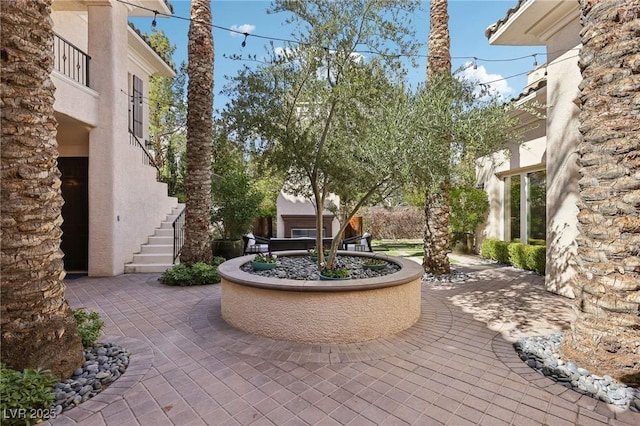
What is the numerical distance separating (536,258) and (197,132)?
9992 mm

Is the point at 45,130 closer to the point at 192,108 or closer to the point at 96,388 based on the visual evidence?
the point at 96,388

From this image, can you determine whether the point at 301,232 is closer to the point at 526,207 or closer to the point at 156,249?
the point at 156,249

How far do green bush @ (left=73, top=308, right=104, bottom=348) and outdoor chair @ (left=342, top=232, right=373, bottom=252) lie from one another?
28.7 ft

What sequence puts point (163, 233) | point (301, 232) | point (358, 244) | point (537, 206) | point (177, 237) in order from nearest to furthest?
point (537, 206)
point (177, 237)
point (163, 233)
point (358, 244)
point (301, 232)

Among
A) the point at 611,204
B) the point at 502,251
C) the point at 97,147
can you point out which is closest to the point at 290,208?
the point at 97,147

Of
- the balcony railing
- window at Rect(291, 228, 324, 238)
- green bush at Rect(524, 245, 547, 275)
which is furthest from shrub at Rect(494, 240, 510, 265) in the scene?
the balcony railing

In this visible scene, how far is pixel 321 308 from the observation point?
4.54m

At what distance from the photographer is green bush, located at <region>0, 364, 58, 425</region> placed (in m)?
2.71

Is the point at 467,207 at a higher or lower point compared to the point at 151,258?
higher

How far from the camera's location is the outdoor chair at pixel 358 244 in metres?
12.4

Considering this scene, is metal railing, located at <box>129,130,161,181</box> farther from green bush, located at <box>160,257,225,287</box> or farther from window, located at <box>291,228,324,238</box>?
window, located at <box>291,228,324,238</box>

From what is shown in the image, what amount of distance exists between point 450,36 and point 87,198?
11209 mm

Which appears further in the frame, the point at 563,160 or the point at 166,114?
the point at 166,114

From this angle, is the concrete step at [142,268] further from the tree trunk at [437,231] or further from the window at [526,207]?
the window at [526,207]
